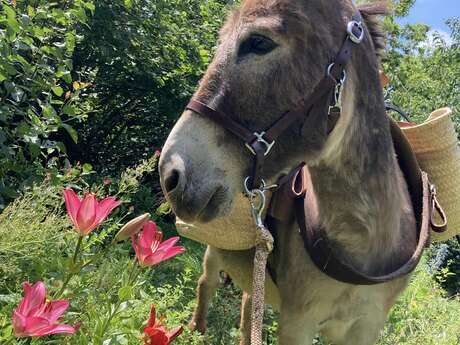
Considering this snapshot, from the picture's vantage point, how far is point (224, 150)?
139 cm

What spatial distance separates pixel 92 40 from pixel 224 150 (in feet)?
10.9

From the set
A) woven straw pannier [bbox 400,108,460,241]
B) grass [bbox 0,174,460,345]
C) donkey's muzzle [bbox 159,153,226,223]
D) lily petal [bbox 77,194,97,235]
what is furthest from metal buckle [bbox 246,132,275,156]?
woven straw pannier [bbox 400,108,460,241]

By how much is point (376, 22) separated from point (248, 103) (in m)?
0.83

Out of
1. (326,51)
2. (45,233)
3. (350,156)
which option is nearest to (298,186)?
(350,156)

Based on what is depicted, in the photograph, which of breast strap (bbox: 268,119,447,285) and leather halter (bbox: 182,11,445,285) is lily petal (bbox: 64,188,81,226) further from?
breast strap (bbox: 268,119,447,285)

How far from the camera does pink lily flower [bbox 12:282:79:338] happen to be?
93 centimetres

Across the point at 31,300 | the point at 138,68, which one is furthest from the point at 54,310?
the point at 138,68

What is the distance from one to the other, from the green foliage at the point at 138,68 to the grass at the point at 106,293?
1726mm

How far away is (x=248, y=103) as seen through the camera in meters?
1.41

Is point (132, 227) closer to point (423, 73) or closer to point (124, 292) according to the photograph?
point (124, 292)

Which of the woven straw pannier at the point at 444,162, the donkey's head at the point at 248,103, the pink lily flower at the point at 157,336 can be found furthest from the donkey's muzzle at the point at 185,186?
the woven straw pannier at the point at 444,162

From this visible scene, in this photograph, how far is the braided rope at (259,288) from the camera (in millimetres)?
1287

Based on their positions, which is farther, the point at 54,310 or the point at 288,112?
the point at 288,112

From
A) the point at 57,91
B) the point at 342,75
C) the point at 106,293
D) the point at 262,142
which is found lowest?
the point at 106,293
